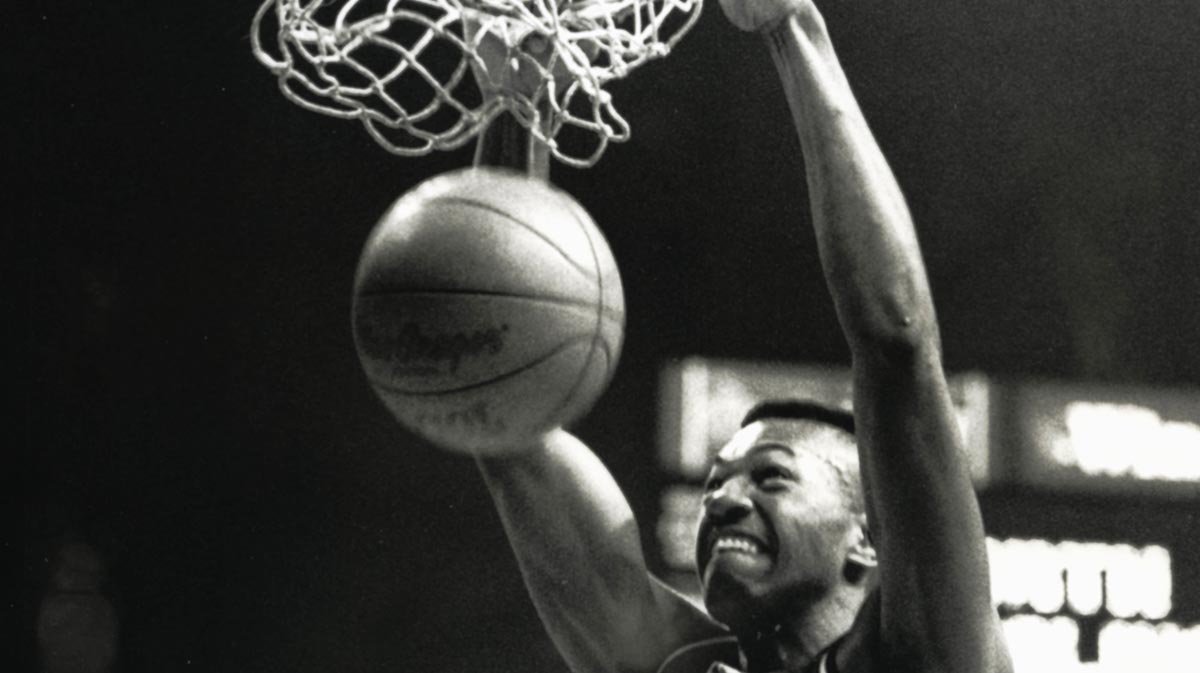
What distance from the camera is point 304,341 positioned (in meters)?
4.93

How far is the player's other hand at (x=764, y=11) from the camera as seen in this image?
7.32 feet

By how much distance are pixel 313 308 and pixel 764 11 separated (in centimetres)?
283

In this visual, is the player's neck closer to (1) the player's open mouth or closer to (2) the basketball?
(1) the player's open mouth

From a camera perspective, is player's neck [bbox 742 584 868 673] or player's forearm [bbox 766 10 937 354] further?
player's neck [bbox 742 584 868 673]

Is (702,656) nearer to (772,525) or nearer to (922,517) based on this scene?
Answer: (772,525)

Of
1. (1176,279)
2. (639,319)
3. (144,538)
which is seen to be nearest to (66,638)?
(144,538)

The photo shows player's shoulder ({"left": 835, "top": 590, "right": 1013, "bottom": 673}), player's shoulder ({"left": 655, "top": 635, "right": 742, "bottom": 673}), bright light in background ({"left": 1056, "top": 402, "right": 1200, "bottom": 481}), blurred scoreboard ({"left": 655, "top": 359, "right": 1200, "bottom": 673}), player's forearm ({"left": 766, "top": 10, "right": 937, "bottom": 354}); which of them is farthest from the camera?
bright light in background ({"left": 1056, "top": 402, "right": 1200, "bottom": 481})

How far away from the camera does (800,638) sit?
2486 mm

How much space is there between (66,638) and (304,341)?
2.90 ft

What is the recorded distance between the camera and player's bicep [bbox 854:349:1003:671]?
216 cm

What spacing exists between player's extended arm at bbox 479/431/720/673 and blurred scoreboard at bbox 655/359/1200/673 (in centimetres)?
192

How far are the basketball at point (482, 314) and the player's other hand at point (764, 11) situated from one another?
0.30 meters

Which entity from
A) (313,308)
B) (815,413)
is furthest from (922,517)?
(313,308)

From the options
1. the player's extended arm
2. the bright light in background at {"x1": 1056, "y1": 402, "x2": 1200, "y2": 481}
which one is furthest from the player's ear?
the bright light in background at {"x1": 1056, "y1": 402, "x2": 1200, "y2": 481}
